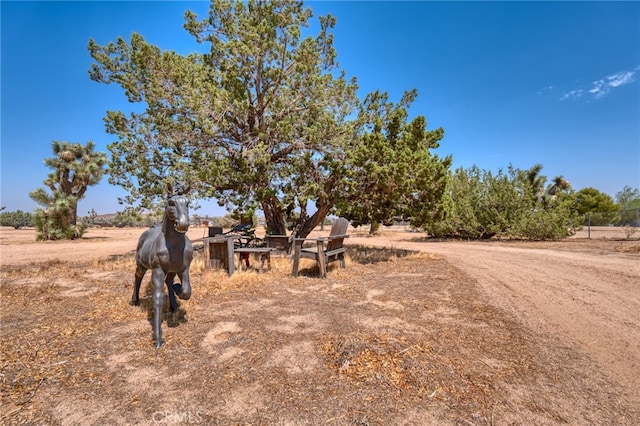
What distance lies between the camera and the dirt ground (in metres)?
2.31

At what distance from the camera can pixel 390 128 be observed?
1028 centimetres

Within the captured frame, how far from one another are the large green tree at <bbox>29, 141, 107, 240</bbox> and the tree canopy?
15569 mm

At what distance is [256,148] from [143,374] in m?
7.40

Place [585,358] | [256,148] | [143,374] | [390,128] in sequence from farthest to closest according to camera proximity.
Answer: [390,128], [256,148], [585,358], [143,374]

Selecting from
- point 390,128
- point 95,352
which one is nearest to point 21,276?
point 95,352

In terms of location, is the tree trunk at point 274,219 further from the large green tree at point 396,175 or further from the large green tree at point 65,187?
the large green tree at point 65,187

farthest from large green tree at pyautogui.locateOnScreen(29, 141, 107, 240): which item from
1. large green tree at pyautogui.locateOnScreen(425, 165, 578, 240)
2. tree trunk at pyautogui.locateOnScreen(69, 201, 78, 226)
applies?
large green tree at pyautogui.locateOnScreen(425, 165, 578, 240)

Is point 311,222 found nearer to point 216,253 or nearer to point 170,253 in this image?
point 216,253

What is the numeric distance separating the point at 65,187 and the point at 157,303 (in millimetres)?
26476

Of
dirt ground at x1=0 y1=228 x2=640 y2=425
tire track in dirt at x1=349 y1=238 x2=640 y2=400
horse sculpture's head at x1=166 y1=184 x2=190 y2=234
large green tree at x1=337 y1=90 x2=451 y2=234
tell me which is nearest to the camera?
dirt ground at x1=0 y1=228 x2=640 y2=425

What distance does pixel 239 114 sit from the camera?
33.8 feet

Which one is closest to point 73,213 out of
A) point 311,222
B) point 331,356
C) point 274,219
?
point 274,219

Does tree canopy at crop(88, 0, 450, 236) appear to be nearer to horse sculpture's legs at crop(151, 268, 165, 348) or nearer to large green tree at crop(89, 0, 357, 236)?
large green tree at crop(89, 0, 357, 236)

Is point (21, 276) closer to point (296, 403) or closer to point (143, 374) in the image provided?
point (143, 374)
